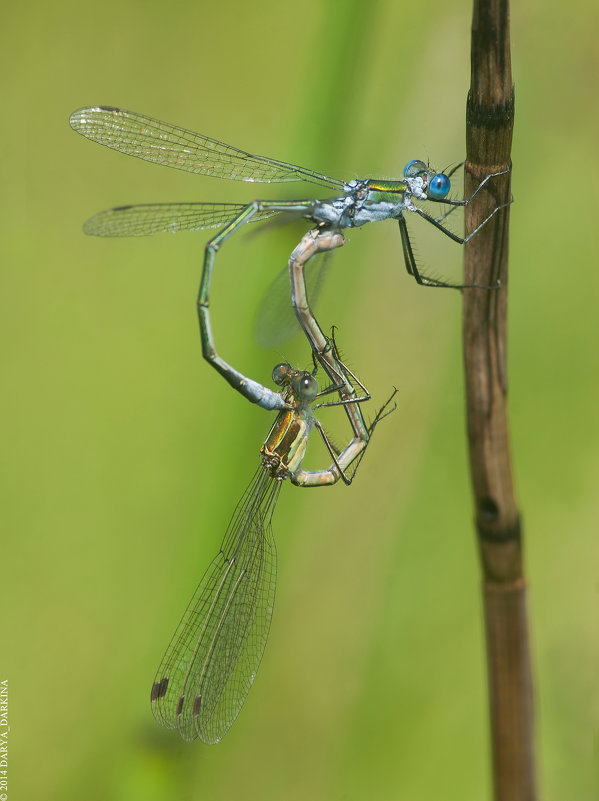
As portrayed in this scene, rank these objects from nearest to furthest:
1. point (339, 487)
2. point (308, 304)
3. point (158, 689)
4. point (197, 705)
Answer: point (158, 689)
point (197, 705)
point (308, 304)
point (339, 487)

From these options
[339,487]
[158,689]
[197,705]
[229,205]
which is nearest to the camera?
[158,689]

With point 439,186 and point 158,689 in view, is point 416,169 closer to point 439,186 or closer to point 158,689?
point 439,186

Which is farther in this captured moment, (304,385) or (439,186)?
(304,385)

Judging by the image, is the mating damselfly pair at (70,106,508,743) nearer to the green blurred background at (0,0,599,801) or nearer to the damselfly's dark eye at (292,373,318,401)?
the damselfly's dark eye at (292,373,318,401)

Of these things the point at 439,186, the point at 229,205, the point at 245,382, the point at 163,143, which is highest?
the point at 163,143

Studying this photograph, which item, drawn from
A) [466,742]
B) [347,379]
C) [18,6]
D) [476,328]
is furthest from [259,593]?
[18,6]

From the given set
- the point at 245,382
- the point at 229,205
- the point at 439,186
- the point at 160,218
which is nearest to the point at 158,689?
the point at 245,382
